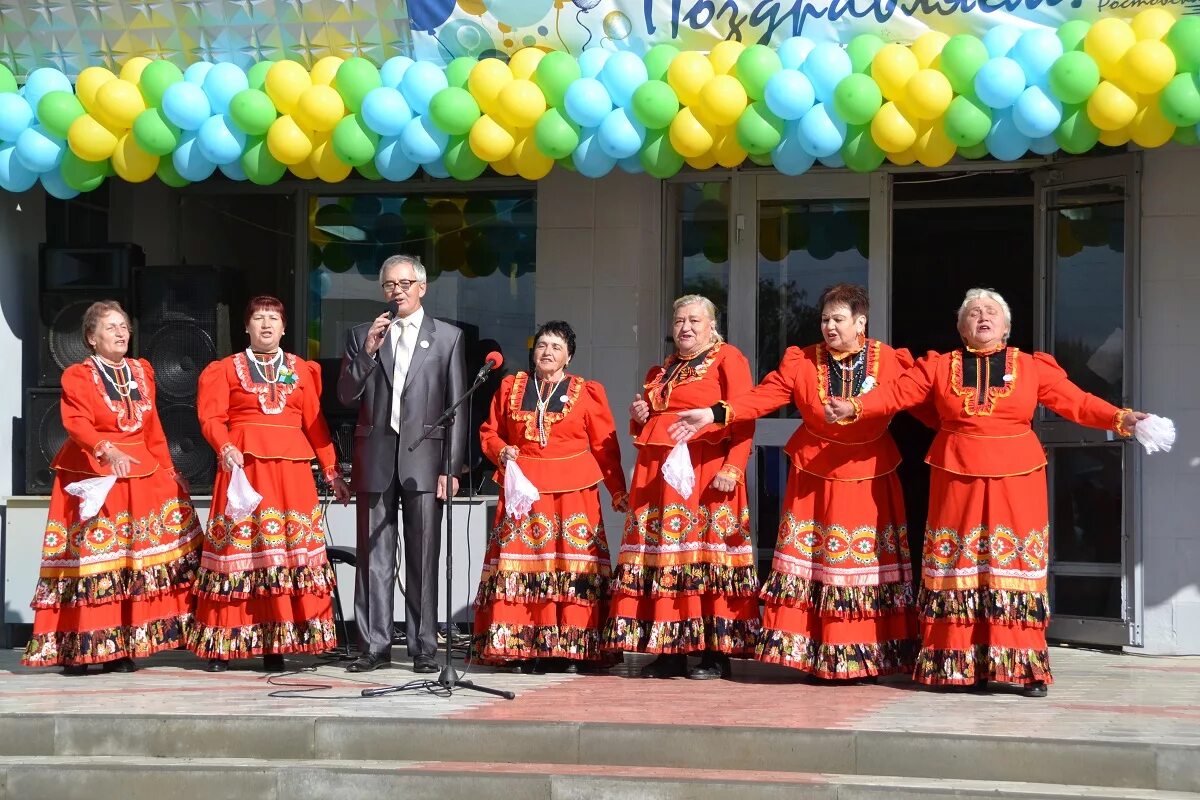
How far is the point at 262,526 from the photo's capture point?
7.46 m

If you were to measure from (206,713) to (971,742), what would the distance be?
2.74 meters

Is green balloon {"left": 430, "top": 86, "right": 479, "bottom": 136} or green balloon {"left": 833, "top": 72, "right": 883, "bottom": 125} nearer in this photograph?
green balloon {"left": 833, "top": 72, "right": 883, "bottom": 125}

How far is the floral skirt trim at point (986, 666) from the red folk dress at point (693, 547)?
0.84 metres

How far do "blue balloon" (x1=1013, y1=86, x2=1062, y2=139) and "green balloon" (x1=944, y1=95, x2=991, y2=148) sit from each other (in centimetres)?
13

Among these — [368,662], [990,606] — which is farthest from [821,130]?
[368,662]

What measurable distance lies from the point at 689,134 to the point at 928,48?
3.50 ft

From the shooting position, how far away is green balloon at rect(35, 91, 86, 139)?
25.4ft

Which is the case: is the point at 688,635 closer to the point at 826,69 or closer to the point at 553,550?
the point at 553,550

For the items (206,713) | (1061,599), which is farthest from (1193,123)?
(206,713)

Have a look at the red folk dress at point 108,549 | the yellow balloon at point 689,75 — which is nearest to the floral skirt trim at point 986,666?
the yellow balloon at point 689,75

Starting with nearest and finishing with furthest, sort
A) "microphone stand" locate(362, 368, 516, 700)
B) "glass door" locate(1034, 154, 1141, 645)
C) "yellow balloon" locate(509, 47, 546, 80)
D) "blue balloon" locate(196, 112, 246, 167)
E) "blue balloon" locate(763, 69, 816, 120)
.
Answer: "microphone stand" locate(362, 368, 516, 700), "blue balloon" locate(763, 69, 816, 120), "yellow balloon" locate(509, 47, 546, 80), "blue balloon" locate(196, 112, 246, 167), "glass door" locate(1034, 154, 1141, 645)

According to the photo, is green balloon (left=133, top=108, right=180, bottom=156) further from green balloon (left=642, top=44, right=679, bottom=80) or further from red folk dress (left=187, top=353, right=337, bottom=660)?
green balloon (left=642, top=44, right=679, bottom=80)

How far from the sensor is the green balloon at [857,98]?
6.89 meters

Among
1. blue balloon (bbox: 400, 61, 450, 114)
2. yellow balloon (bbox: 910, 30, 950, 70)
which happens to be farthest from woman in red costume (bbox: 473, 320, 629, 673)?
yellow balloon (bbox: 910, 30, 950, 70)
